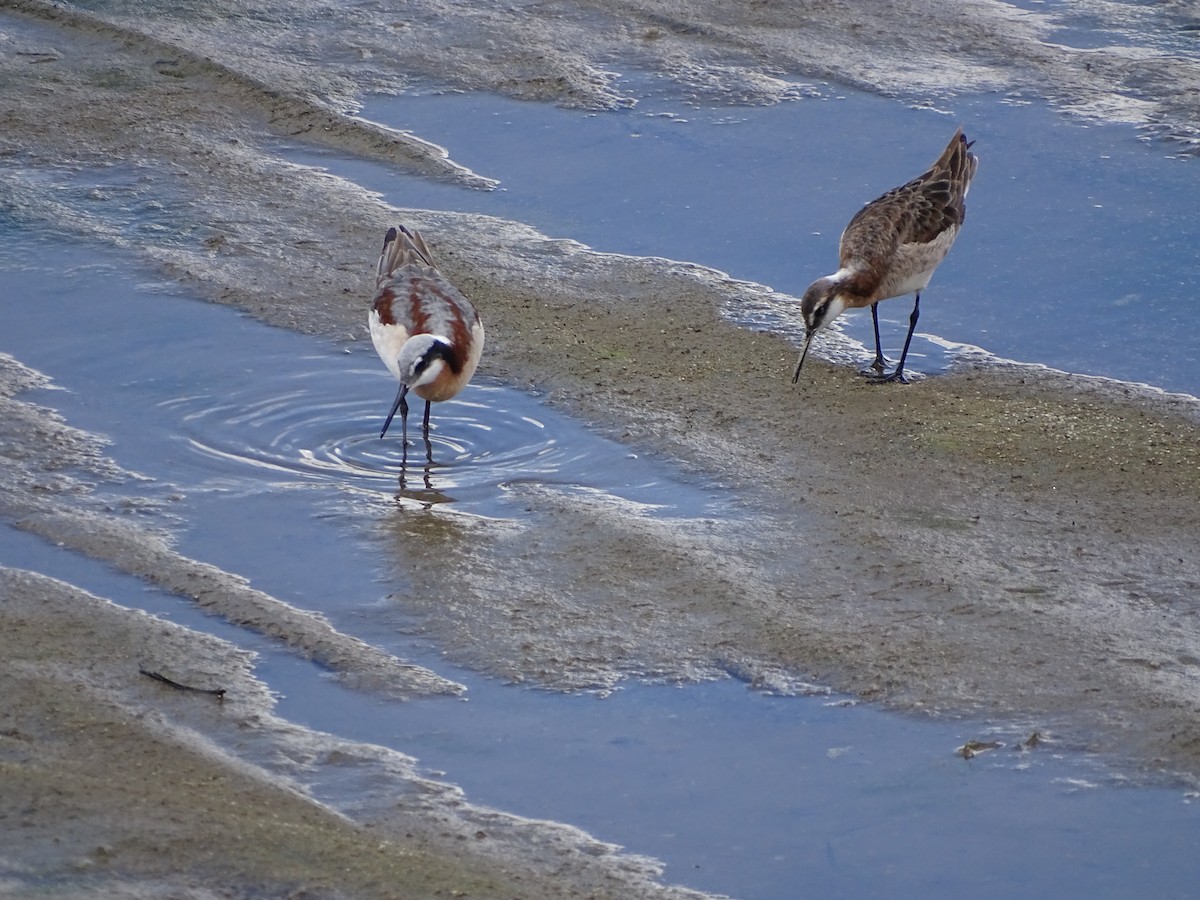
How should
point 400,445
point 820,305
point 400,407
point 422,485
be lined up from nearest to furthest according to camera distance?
point 422,485 → point 400,445 → point 400,407 → point 820,305

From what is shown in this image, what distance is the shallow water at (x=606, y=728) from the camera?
628 centimetres

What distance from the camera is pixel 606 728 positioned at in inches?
278

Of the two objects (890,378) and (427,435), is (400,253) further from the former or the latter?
(890,378)

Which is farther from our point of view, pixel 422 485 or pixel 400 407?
pixel 400 407

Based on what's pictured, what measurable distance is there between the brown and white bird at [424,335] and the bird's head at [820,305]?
2.01 metres

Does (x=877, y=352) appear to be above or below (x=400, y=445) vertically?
above

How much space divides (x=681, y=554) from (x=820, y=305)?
270cm

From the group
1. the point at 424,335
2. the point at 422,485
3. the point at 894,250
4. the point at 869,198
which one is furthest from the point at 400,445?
the point at 869,198

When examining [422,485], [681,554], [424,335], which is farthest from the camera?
[424,335]

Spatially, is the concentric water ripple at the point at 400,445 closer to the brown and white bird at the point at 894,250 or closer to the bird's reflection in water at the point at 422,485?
the bird's reflection in water at the point at 422,485

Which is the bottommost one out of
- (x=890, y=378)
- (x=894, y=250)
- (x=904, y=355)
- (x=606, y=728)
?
(x=606, y=728)

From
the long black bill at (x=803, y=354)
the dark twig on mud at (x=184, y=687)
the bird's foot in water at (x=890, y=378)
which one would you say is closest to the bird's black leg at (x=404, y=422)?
the long black bill at (x=803, y=354)

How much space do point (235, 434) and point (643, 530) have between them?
101 inches

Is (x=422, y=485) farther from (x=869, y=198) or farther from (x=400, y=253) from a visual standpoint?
(x=869, y=198)
